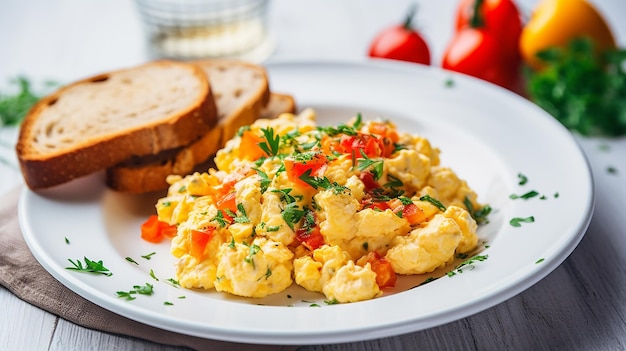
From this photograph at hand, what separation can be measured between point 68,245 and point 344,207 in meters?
1.28

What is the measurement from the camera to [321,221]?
2979mm

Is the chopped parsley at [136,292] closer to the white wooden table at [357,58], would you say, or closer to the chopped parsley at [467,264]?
the white wooden table at [357,58]

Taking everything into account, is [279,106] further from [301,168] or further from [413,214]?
[413,214]

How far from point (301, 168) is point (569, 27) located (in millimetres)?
2917

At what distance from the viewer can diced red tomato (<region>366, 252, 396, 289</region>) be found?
2.93 m

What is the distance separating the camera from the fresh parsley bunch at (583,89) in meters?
4.56

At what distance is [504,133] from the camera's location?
4.09m

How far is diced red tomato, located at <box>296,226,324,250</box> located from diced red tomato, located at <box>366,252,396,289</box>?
21 centimetres

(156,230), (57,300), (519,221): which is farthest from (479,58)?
(57,300)

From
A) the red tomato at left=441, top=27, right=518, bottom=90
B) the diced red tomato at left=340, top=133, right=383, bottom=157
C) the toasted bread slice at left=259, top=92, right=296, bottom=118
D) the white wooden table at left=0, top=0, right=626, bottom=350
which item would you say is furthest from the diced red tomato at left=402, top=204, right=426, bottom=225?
the red tomato at left=441, top=27, right=518, bottom=90

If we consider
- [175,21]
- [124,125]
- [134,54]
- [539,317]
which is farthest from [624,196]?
[134,54]

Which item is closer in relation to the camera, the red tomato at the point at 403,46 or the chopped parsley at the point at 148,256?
the chopped parsley at the point at 148,256

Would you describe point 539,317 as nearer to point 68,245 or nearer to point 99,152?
point 68,245

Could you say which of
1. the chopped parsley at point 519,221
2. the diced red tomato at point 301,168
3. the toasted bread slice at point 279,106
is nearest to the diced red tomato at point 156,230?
the diced red tomato at point 301,168
